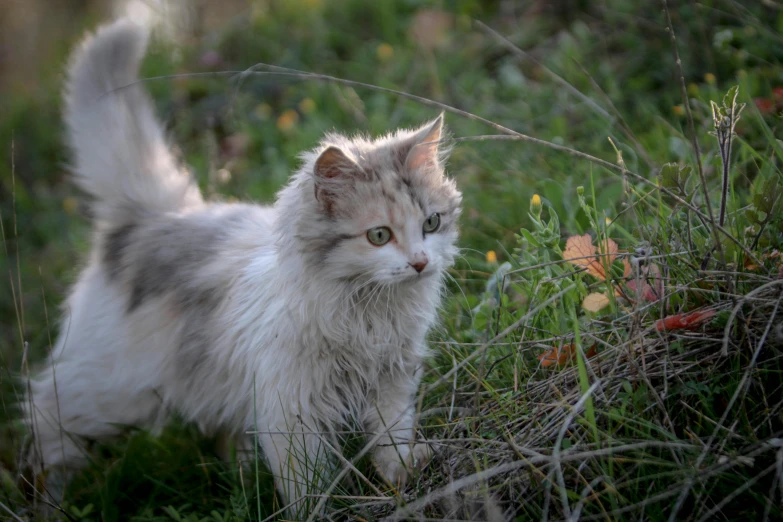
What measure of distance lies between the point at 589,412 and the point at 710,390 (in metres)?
0.34

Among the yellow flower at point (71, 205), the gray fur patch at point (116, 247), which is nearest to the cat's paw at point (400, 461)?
the gray fur patch at point (116, 247)

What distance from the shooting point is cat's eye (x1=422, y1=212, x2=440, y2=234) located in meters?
2.16

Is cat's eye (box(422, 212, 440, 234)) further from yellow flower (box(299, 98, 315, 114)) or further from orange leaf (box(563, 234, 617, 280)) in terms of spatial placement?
yellow flower (box(299, 98, 315, 114))

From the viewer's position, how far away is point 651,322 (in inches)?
75.0

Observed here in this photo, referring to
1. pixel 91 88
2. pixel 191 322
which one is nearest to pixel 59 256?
pixel 91 88

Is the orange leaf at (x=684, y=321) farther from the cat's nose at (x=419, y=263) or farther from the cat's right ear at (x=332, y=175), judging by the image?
the cat's right ear at (x=332, y=175)

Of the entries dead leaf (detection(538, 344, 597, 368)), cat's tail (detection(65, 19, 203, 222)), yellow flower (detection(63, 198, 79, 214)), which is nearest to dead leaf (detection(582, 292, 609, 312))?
dead leaf (detection(538, 344, 597, 368))

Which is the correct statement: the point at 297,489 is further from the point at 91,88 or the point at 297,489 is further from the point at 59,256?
the point at 59,256

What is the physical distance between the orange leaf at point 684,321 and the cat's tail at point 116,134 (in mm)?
2101

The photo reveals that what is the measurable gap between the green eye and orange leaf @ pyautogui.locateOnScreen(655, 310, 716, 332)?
824 mm

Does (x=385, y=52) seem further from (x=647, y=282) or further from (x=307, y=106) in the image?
(x=647, y=282)

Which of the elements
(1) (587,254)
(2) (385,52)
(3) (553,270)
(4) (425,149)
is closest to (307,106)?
(2) (385,52)

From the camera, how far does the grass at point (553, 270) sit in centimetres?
165

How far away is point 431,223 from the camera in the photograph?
2.18 m
